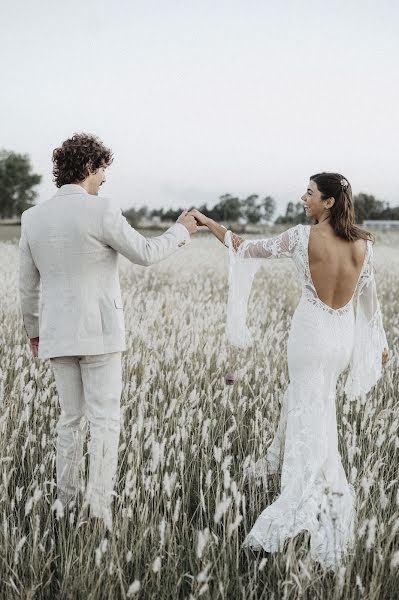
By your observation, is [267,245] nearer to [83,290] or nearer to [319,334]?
[319,334]

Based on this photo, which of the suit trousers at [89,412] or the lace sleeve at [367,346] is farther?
the lace sleeve at [367,346]

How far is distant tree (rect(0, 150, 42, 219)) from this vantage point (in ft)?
252

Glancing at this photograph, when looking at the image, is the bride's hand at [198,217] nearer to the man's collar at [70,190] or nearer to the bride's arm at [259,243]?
the bride's arm at [259,243]

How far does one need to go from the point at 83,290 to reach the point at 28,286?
→ 455 mm

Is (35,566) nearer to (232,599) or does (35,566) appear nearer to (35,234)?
(232,599)

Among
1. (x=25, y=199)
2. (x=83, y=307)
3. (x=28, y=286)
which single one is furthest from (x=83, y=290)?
(x=25, y=199)

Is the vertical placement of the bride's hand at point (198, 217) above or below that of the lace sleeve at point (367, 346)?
above

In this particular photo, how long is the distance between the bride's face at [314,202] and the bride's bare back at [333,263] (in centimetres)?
8

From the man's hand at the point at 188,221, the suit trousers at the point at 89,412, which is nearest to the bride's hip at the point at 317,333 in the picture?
the man's hand at the point at 188,221

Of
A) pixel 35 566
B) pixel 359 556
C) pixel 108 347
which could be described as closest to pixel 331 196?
pixel 108 347

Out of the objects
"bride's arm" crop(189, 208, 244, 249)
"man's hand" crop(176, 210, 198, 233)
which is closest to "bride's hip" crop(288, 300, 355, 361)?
"bride's arm" crop(189, 208, 244, 249)

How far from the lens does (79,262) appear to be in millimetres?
3006

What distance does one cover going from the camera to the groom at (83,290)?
9.75 feet

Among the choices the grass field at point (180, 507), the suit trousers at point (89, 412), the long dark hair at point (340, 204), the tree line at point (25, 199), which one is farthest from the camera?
the tree line at point (25, 199)
